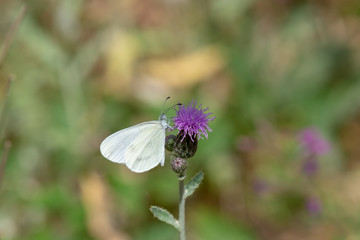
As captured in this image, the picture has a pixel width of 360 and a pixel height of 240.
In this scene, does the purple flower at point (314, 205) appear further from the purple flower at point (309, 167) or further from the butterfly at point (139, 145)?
the butterfly at point (139, 145)

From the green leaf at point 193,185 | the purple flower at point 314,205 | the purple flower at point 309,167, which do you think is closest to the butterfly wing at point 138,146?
the green leaf at point 193,185

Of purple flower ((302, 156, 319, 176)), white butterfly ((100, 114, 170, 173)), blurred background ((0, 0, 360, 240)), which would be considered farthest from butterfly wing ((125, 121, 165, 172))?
purple flower ((302, 156, 319, 176))

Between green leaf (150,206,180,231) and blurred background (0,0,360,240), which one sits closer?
green leaf (150,206,180,231)

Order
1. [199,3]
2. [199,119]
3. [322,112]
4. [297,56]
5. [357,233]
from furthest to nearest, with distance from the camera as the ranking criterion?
[199,3], [297,56], [322,112], [357,233], [199,119]

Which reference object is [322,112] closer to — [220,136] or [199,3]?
[220,136]

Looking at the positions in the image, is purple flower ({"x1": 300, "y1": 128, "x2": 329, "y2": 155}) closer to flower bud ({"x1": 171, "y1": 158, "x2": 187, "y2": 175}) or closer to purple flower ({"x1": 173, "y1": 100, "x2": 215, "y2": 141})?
purple flower ({"x1": 173, "y1": 100, "x2": 215, "y2": 141})

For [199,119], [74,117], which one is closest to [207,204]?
[74,117]
